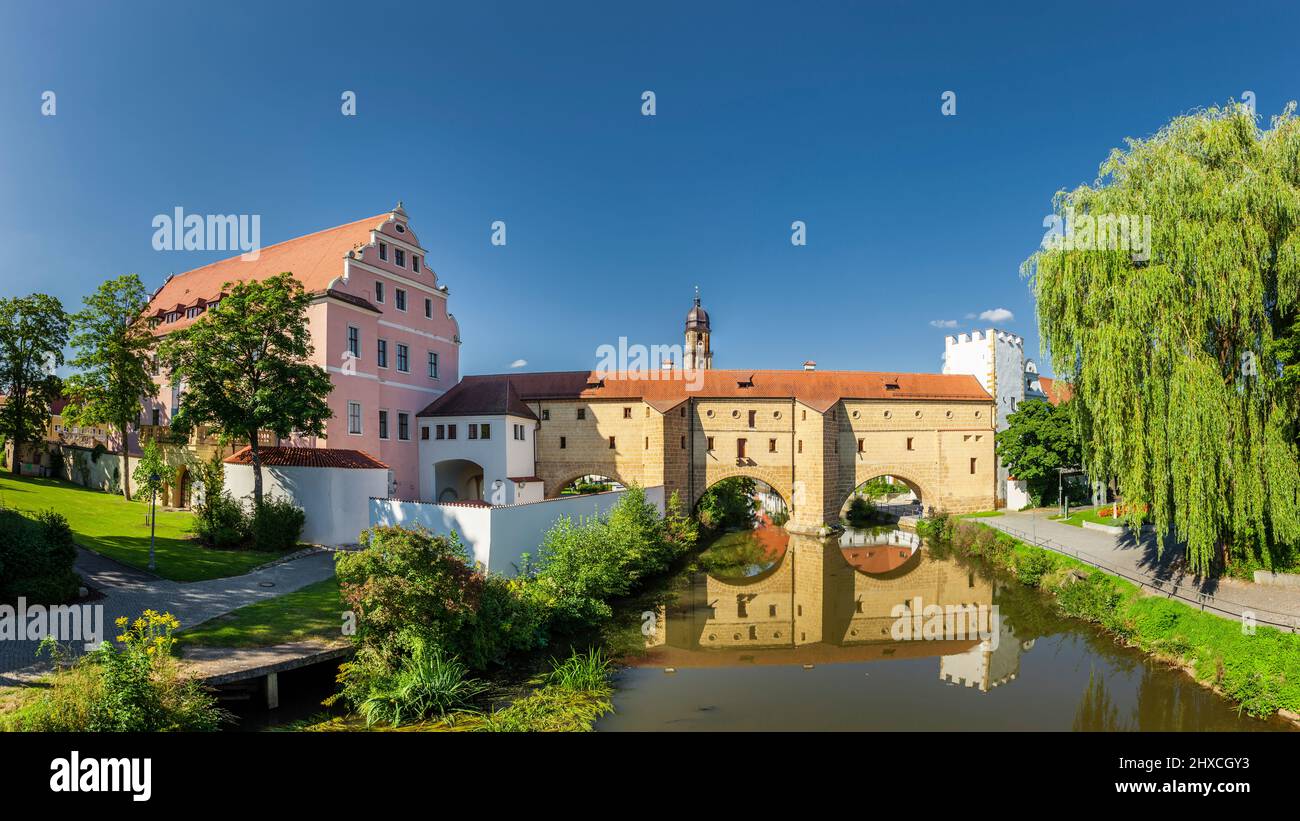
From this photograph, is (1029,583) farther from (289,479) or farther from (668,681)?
(289,479)

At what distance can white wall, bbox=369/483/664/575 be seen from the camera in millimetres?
15781

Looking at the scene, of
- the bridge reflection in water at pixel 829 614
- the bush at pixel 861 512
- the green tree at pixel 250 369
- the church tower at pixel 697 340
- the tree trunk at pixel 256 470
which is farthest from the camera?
the church tower at pixel 697 340

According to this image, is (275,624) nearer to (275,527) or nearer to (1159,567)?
(275,527)

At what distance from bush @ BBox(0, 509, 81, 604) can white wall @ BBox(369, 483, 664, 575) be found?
6040mm

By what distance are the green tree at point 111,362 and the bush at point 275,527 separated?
8.37 metres

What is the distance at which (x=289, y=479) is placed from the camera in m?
18.3

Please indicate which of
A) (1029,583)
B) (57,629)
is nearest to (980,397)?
(1029,583)

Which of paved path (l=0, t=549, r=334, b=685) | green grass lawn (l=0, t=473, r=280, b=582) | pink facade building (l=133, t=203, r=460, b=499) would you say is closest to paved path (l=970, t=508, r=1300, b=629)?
paved path (l=0, t=549, r=334, b=685)

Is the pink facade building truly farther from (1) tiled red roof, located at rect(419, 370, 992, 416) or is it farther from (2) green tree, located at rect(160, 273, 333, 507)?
(2) green tree, located at rect(160, 273, 333, 507)

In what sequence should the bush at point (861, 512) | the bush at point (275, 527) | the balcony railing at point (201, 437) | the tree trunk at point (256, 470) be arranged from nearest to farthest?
the bush at point (275, 527)
the tree trunk at point (256, 470)
the balcony railing at point (201, 437)
the bush at point (861, 512)

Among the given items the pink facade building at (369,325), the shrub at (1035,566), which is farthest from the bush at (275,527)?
the shrub at (1035,566)

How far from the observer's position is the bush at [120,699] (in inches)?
265

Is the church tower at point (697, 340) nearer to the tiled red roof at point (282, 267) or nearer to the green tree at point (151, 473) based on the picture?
the tiled red roof at point (282, 267)

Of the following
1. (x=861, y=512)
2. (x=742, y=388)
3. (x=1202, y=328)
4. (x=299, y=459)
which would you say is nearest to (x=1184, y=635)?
(x=1202, y=328)
